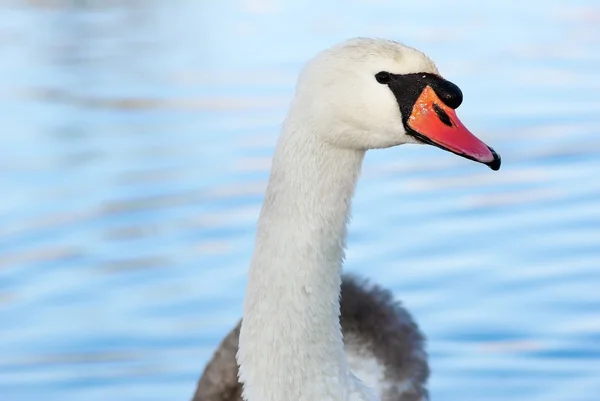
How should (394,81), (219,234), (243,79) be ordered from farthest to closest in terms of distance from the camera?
(243,79), (219,234), (394,81)

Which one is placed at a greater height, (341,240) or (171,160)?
(171,160)

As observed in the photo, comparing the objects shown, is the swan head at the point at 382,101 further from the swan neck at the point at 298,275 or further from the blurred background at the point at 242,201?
the blurred background at the point at 242,201

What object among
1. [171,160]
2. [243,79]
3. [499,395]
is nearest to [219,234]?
[171,160]

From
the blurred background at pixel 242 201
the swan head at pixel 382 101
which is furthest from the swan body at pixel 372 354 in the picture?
the swan head at pixel 382 101

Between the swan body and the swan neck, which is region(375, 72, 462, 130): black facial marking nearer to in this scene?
the swan neck

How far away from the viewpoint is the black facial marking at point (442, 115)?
4.43 metres

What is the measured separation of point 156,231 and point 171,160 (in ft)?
4.61

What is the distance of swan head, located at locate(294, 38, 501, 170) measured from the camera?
172 inches

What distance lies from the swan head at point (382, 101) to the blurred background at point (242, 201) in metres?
3.16

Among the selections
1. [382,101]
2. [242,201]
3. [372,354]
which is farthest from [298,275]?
[242,201]

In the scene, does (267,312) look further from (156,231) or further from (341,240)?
(156,231)

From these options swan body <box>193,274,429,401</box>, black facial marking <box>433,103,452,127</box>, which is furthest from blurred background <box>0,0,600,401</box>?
black facial marking <box>433,103,452,127</box>

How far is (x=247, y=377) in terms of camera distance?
15.3 feet

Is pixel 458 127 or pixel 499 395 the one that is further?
pixel 499 395
